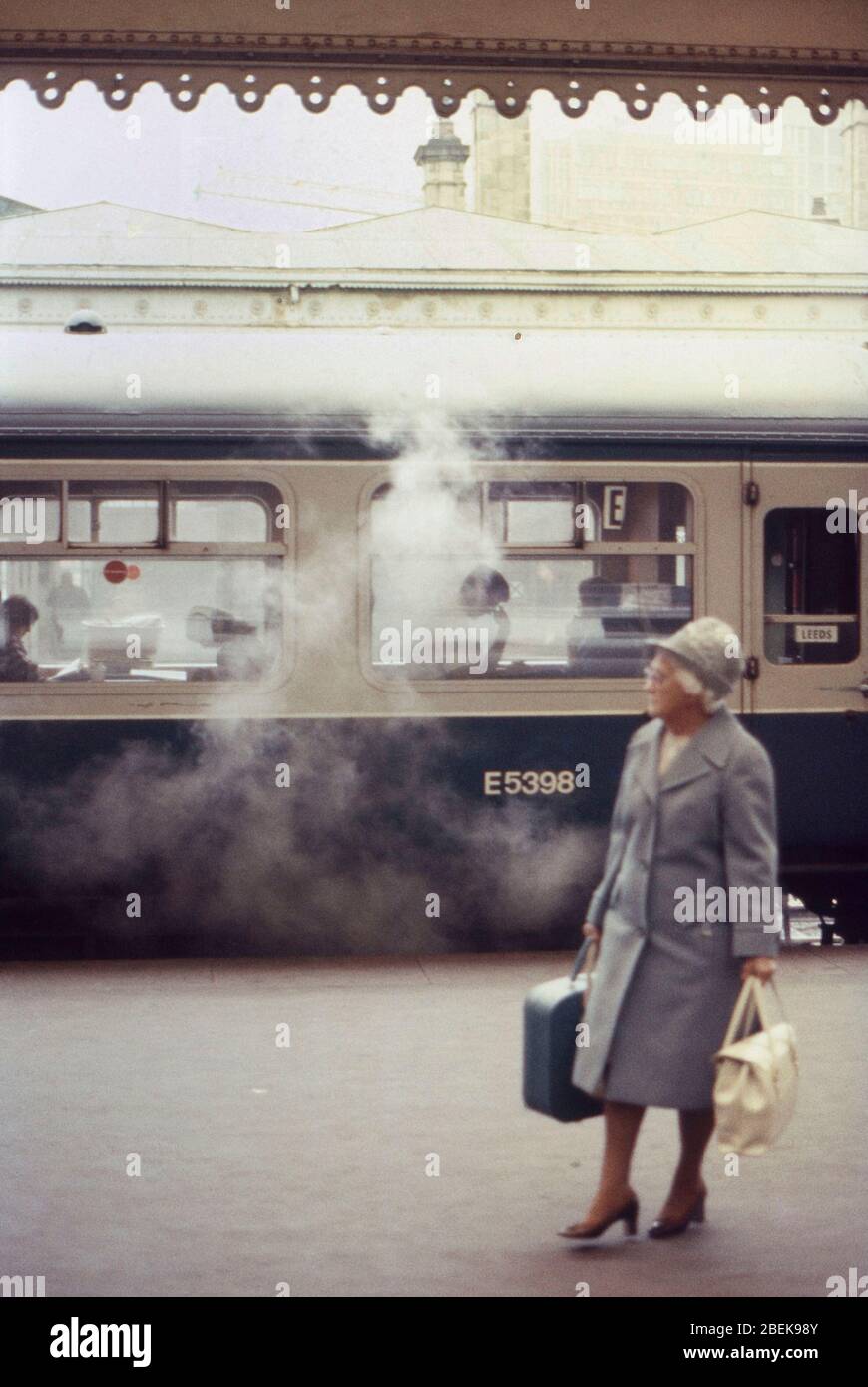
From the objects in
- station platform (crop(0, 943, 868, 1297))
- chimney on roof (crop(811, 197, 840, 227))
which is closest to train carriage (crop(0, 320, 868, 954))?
station platform (crop(0, 943, 868, 1297))

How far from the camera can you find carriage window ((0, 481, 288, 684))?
402 inches

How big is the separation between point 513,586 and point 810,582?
1.66m

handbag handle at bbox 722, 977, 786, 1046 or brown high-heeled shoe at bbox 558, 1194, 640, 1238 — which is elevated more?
handbag handle at bbox 722, 977, 786, 1046

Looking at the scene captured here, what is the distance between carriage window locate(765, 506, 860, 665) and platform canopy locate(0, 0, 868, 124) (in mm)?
5296

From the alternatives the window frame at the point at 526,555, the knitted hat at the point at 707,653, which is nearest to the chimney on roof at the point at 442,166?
the window frame at the point at 526,555

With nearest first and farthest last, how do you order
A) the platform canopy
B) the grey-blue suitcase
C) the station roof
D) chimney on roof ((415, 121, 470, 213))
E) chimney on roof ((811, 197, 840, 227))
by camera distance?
the platform canopy, the grey-blue suitcase, the station roof, chimney on roof ((415, 121, 470, 213)), chimney on roof ((811, 197, 840, 227))

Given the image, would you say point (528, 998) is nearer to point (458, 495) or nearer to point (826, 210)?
point (458, 495)

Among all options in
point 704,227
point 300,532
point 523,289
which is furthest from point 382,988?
point 704,227

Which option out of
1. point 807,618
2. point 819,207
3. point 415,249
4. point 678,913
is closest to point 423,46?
point 678,913

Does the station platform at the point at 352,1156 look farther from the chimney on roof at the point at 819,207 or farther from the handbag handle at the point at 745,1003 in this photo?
the chimney on roof at the point at 819,207

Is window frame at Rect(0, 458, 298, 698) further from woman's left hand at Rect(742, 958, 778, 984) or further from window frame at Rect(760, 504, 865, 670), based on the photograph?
woman's left hand at Rect(742, 958, 778, 984)

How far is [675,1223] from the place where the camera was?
5.88 m

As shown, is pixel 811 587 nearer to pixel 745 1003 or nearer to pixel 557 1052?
pixel 557 1052

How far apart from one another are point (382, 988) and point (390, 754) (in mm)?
1291
